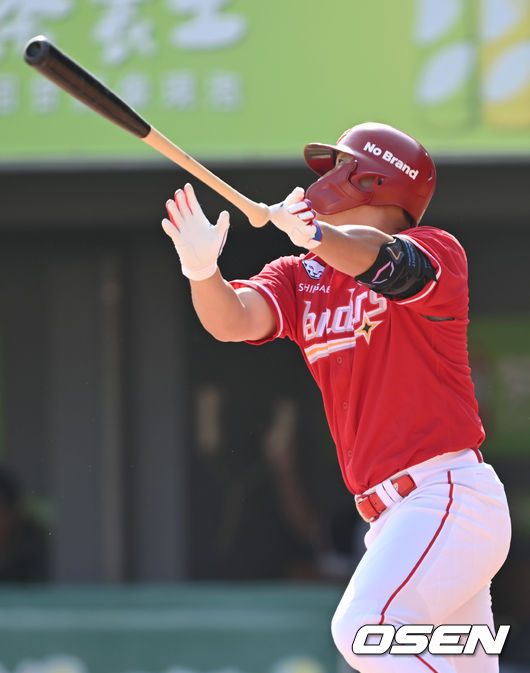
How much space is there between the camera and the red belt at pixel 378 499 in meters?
2.98

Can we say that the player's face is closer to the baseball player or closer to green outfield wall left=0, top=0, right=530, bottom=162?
the baseball player

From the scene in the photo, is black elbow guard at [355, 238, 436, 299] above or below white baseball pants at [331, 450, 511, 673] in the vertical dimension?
above

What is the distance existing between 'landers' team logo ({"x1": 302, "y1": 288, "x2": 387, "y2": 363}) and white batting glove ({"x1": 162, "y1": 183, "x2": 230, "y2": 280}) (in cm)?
40

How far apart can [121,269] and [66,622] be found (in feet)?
7.72

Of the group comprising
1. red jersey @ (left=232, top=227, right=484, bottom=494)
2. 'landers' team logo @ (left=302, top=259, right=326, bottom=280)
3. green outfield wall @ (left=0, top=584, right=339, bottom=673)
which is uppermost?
'landers' team logo @ (left=302, top=259, right=326, bottom=280)

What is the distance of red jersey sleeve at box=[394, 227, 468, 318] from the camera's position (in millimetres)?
2871

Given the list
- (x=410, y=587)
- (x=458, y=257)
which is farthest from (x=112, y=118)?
(x=410, y=587)

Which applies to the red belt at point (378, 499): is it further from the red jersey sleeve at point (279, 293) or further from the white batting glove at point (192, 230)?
the white batting glove at point (192, 230)

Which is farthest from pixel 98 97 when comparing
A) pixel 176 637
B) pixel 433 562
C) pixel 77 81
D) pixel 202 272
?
pixel 176 637

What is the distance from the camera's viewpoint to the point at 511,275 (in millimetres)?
7105

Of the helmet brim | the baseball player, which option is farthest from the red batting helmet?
the helmet brim

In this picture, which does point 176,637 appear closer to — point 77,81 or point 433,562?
point 433,562

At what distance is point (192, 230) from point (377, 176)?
604mm

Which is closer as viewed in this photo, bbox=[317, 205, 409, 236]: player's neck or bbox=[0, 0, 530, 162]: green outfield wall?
bbox=[317, 205, 409, 236]: player's neck
